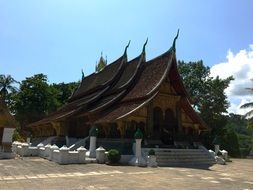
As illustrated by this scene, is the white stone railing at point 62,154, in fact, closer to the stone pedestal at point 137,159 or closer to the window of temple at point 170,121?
the stone pedestal at point 137,159

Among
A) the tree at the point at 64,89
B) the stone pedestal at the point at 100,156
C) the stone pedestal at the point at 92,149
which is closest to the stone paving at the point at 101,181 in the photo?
the stone pedestal at the point at 100,156

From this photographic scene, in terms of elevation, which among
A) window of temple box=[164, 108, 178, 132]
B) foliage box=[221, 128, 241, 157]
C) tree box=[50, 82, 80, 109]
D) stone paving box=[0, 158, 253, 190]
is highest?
tree box=[50, 82, 80, 109]

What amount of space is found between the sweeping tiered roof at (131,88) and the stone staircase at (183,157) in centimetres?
306

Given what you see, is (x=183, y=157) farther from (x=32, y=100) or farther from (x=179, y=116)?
(x=32, y=100)

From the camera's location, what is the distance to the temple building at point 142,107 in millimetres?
21453

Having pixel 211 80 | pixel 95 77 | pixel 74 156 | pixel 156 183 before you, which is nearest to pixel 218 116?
pixel 211 80

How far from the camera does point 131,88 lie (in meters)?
25.2

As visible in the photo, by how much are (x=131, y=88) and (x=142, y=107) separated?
458 centimetres

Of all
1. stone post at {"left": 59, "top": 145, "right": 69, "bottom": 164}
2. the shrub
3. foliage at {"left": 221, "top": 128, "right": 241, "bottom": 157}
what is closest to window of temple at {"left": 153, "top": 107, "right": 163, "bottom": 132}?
the shrub

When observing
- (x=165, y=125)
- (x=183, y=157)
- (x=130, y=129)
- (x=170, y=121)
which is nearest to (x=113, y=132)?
(x=130, y=129)

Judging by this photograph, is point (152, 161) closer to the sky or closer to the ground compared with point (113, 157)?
closer to the ground

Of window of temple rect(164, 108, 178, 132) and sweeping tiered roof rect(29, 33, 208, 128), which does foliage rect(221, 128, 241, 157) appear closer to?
sweeping tiered roof rect(29, 33, 208, 128)

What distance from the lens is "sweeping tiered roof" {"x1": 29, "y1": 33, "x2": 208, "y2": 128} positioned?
21.9 metres

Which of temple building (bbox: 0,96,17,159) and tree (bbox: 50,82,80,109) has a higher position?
tree (bbox: 50,82,80,109)
